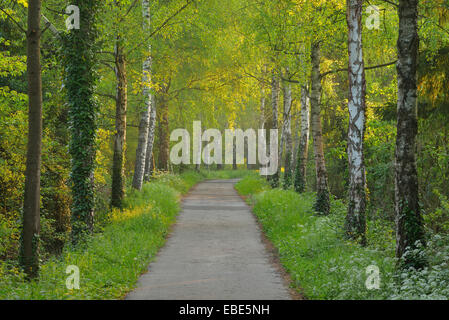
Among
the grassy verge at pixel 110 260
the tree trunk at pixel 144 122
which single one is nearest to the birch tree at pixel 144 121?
the tree trunk at pixel 144 122

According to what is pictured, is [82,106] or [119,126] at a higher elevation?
[82,106]

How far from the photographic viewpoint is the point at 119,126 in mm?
19000

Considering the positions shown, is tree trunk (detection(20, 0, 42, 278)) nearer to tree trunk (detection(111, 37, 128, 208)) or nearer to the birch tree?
tree trunk (detection(111, 37, 128, 208))

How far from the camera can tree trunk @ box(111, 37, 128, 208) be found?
1888cm

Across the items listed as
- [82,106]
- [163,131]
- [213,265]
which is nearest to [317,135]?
[213,265]

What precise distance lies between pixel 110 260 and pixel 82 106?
4.72m

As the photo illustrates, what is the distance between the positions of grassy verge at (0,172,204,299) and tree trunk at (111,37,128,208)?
0.63 m

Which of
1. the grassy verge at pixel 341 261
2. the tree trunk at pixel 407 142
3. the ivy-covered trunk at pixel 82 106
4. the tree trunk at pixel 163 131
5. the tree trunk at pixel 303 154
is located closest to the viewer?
the grassy verge at pixel 341 261

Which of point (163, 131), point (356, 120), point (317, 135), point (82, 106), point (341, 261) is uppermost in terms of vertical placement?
point (163, 131)

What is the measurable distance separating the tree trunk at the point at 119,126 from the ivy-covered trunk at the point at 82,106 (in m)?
4.18

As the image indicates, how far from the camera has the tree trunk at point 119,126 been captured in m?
18.9

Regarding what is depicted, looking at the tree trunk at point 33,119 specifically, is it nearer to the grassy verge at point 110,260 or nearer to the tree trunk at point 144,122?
the grassy verge at point 110,260

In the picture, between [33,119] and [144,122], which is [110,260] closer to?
[33,119]

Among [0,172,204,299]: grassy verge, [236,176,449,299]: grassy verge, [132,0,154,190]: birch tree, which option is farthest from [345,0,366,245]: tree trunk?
[132,0,154,190]: birch tree
